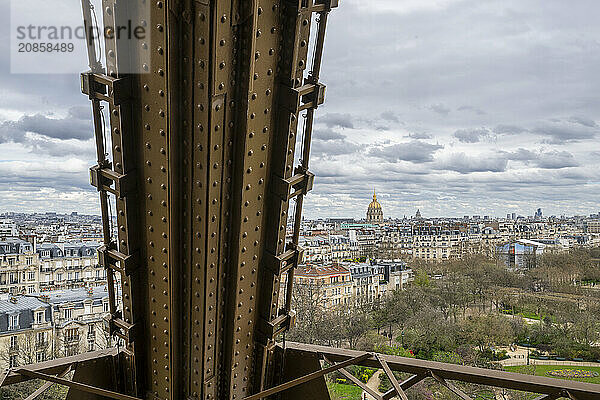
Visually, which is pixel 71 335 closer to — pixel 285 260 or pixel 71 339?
pixel 71 339

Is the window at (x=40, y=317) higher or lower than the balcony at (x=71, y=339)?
higher

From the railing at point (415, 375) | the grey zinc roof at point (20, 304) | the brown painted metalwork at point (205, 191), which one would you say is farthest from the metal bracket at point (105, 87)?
the grey zinc roof at point (20, 304)

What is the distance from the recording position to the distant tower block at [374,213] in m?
11.7

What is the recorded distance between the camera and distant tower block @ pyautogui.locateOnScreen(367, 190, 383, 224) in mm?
11744

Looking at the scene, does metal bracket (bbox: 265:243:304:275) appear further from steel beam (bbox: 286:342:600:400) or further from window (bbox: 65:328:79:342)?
window (bbox: 65:328:79:342)

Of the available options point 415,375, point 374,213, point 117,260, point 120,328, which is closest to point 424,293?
point 374,213

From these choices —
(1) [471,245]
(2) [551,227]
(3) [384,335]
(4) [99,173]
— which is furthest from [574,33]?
(4) [99,173]

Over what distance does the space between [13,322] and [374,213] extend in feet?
26.9

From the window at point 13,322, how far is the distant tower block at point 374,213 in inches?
307

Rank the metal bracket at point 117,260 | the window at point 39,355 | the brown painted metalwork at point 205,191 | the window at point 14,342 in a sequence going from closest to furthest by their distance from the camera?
the brown painted metalwork at point 205,191, the metal bracket at point 117,260, the window at point 14,342, the window at point 39,355

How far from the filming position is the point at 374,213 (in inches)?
469

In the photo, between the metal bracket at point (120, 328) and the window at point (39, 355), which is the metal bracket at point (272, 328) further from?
the window at point (39, 355)

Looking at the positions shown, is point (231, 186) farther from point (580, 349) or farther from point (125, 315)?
point (580, 349)

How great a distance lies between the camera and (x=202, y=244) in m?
1.41
